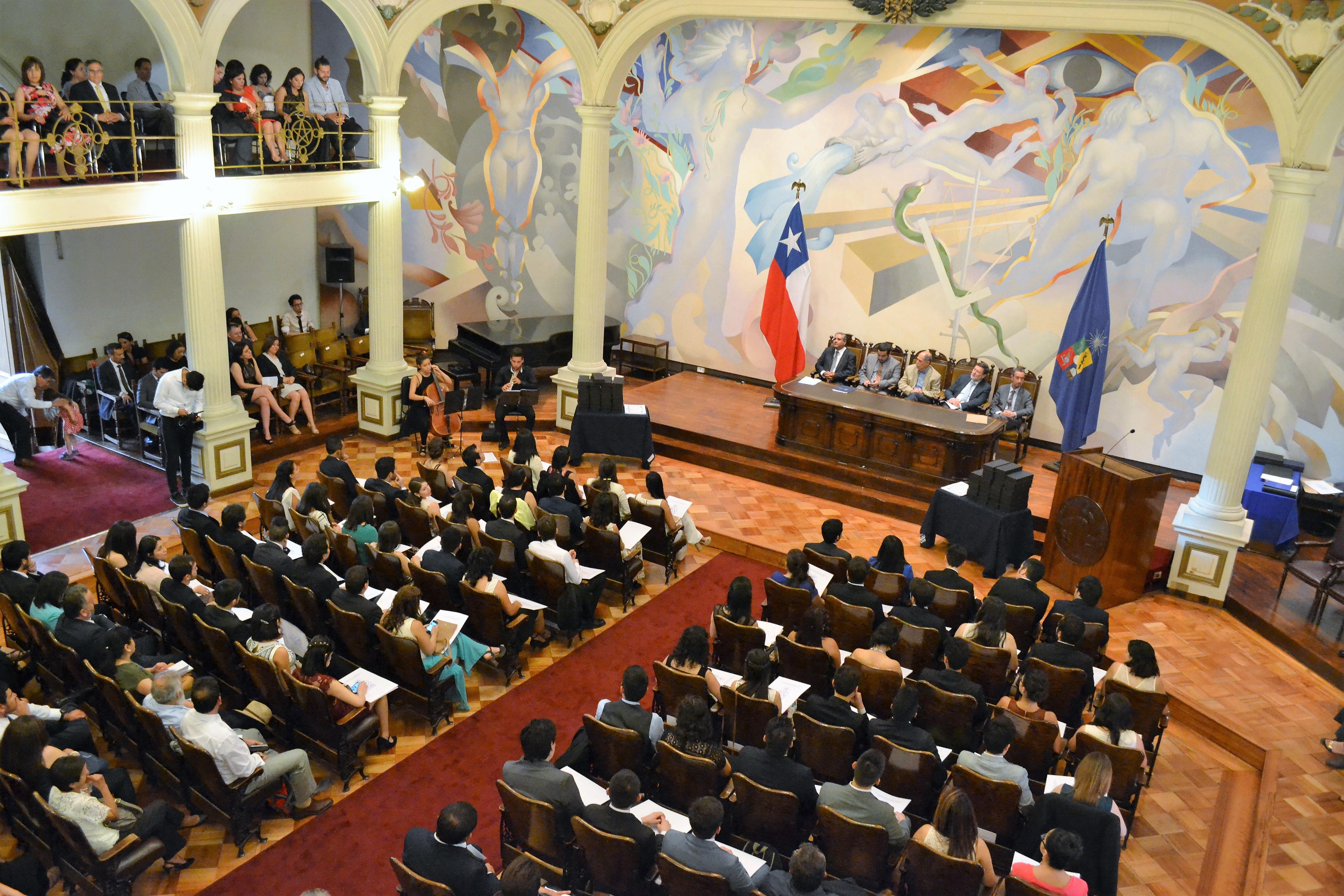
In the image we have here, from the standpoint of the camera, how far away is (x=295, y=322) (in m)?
12.1

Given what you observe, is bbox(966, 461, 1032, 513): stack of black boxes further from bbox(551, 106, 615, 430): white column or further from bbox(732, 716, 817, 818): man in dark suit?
bbox(732, 716, 817, 818): man in dark suit

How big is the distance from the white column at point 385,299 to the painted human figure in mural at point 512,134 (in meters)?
1.88

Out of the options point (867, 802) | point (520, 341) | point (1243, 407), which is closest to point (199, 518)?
→ point (867, 802)

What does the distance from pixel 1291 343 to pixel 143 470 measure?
1110cm

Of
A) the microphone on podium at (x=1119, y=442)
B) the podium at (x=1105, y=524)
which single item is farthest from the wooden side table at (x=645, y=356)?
the podium at (x=1105, y=524)

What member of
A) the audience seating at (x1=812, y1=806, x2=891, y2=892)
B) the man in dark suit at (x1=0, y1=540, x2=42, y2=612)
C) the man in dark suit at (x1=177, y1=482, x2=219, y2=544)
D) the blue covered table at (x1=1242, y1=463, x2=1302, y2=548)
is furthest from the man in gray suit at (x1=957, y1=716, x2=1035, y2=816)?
the blue covered table at (x1=1242, y1=463, x2=1302, y2=548)

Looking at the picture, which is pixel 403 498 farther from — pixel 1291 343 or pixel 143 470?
pixel 1291 343

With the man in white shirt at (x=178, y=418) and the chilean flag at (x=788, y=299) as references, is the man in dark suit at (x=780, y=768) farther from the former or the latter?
the chilean flag at (x=788, y=299)

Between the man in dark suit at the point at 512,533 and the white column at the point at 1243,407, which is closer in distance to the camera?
the man in dark suit at the point at 512,533

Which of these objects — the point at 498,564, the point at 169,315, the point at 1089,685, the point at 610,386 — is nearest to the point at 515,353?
the point at 610,386

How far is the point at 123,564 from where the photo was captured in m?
6.66

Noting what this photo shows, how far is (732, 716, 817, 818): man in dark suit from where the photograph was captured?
476cm

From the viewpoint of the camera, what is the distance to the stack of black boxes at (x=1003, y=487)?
8672mm

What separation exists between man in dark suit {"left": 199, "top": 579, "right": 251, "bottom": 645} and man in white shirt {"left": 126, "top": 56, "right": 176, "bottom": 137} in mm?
4883
